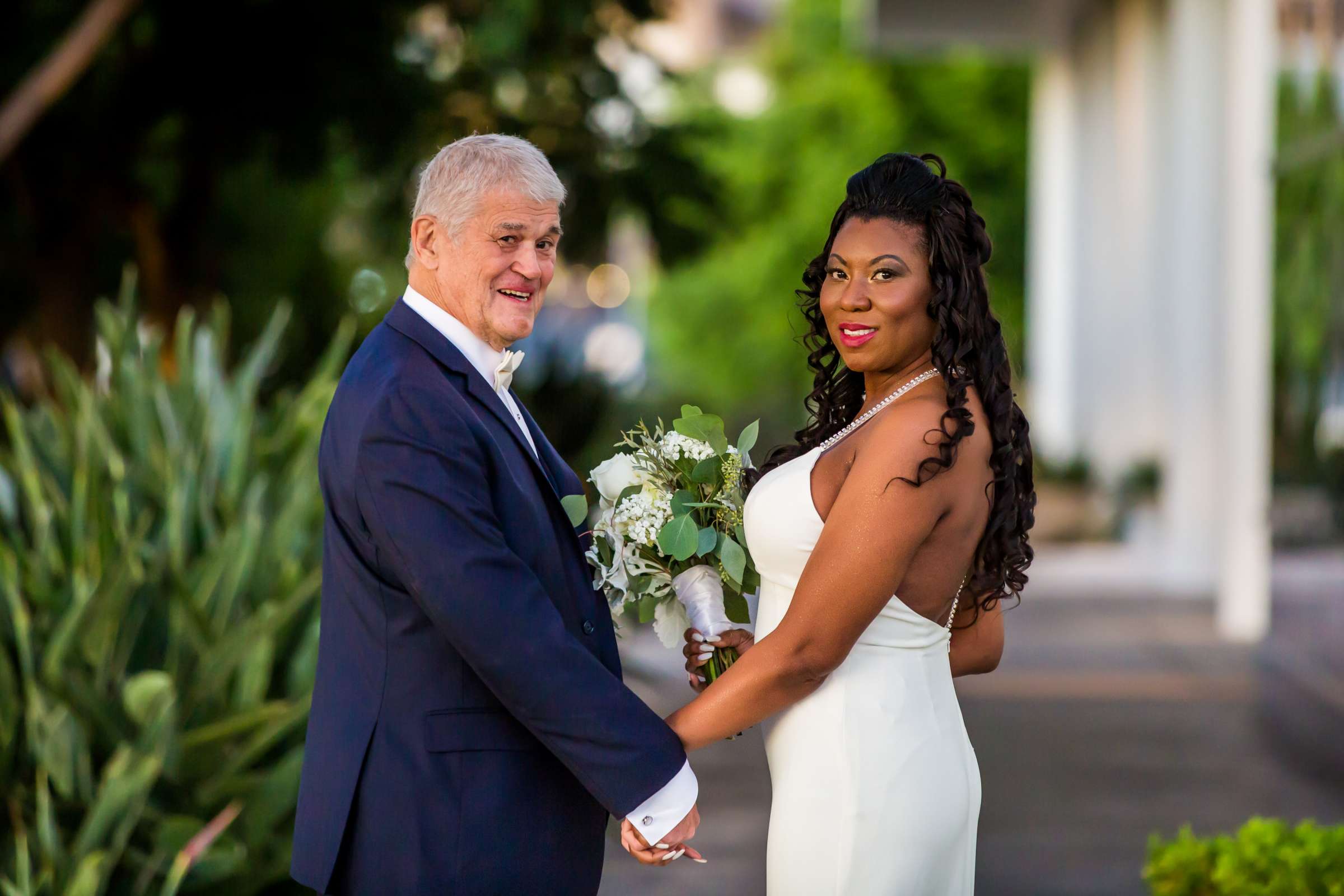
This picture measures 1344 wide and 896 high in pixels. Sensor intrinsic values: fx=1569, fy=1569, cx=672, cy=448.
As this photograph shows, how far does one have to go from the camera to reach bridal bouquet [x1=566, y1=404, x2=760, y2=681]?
2.78 metres

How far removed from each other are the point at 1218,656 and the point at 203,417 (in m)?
7.63

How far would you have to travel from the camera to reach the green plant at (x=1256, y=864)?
3.39 meters

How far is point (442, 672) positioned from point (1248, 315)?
962cm

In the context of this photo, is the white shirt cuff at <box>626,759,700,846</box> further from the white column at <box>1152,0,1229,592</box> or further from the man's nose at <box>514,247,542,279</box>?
the white column at <box>1152,0,1229,592</box>

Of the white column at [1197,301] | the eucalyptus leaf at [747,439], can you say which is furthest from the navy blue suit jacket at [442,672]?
the white column at [1197,301]

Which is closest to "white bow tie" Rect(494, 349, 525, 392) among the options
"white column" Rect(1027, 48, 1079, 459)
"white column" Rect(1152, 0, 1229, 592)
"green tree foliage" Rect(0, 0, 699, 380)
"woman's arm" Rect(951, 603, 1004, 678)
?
"woman's arm" Rect(951, 603, 1004, 678)

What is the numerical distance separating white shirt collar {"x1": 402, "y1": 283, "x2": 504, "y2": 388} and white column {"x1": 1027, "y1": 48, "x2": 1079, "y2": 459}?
60.5ft

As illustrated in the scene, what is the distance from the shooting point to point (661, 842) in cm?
261

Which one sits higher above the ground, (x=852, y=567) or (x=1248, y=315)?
(x=1248, y=315)

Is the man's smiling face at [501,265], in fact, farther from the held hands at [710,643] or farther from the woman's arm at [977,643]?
the woman's arm at [977,643]

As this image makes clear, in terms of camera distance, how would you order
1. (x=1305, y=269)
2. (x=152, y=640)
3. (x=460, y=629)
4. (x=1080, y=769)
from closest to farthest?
(x=460, y=629)
(x=152, y=640)
(x=1080, y=769)
(x=1305, y=269)

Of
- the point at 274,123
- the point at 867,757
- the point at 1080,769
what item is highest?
the point at 274,123

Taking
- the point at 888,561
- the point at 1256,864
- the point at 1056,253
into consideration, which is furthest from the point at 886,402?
the point at 1056,253

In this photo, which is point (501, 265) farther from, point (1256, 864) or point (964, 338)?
point (1256, 864)
